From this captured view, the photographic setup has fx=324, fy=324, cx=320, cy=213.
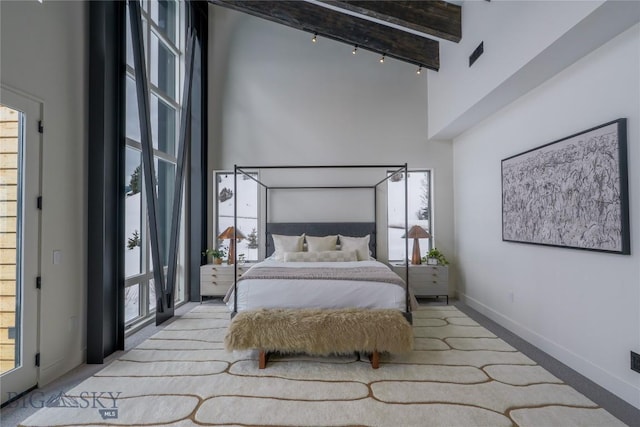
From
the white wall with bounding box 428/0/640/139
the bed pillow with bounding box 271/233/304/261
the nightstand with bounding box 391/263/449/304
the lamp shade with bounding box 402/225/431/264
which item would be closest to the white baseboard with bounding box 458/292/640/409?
the nightstand with bounding box 391/263/449/304

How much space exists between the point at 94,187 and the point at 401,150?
4088 millimetres

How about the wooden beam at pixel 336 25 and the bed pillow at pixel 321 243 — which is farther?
the bed pillow at pixel 321 243

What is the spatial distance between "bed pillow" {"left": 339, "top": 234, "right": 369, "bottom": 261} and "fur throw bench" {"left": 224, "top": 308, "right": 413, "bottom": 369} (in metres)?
1.76

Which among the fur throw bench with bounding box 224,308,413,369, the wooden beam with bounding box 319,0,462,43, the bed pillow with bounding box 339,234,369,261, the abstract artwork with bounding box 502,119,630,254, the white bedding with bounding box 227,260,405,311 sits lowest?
the fur throw bench with bounding box 224,308,413,369

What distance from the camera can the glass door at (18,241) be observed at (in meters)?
2.22

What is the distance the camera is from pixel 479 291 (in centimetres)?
434

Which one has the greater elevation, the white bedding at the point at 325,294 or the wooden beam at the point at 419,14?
the wooden beam at the point at 419,14

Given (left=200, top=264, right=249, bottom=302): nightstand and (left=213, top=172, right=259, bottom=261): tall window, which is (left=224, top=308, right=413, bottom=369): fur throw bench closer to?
(left=200, top=264, right=249, bottom=302): nightstand

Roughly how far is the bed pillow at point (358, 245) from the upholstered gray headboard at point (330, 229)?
238mm

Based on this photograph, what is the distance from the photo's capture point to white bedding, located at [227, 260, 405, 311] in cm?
299

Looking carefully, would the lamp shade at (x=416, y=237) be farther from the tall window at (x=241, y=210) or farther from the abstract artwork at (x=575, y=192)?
the tall window at (x=241, y=210)

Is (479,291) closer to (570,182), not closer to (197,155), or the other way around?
(570,182)

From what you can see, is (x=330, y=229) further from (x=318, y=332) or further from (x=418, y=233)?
(x=318, y=332)

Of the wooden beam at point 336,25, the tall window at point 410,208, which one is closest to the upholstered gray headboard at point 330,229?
the tall window at point 410,208
